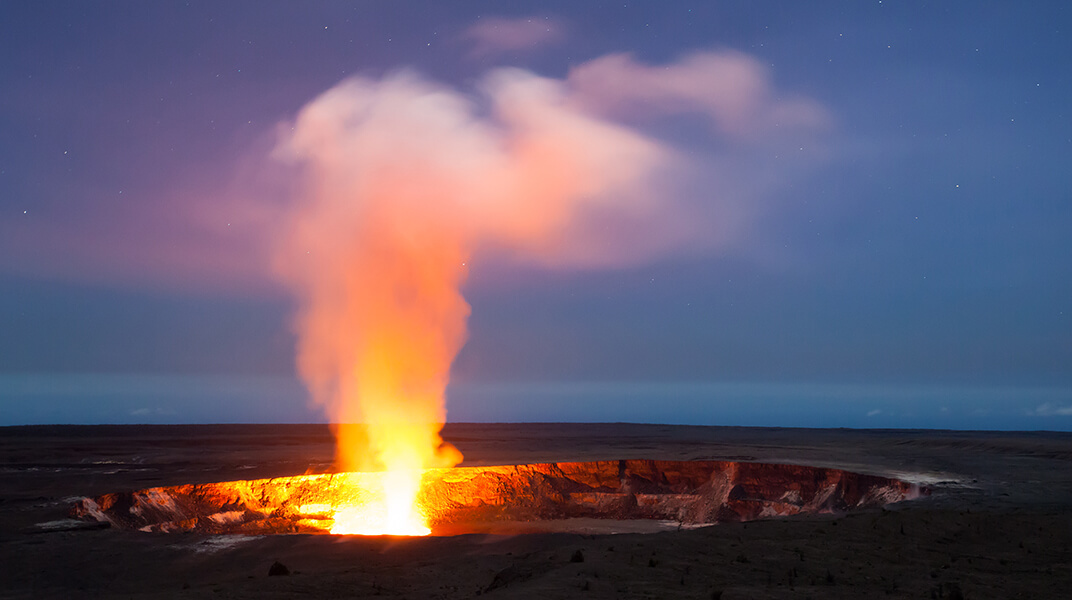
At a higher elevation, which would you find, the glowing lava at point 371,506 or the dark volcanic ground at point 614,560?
the dark volcanic ground at point 614,560

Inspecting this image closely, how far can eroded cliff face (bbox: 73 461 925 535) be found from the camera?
2877cm

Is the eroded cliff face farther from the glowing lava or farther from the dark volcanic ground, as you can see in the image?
the dark volcanic ground

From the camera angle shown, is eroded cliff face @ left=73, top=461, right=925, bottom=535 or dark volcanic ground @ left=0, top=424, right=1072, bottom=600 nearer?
dark volcanic ground @ left=0, top=424, right=1072, bottom=600

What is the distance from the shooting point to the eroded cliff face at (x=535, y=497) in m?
28.8

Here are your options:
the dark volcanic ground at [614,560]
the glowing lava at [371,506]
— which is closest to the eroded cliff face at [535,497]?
the glowing lava at [371,506]

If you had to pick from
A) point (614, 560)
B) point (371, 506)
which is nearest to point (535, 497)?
point (371, 506)

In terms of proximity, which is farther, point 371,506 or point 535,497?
point 535,497

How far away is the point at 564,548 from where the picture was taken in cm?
1652

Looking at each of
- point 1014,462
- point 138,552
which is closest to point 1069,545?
point 138,552

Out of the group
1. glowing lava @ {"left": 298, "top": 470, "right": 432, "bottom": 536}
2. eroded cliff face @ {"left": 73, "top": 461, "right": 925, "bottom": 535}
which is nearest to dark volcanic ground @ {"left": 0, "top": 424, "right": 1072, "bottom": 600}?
eroded cliff face @ {"left": 73, "top": 461, "right": 925, "bottom": 535}

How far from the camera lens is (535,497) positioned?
116 feet

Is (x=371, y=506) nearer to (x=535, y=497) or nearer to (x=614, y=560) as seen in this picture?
(x=535, y=497)

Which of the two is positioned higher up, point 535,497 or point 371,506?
point 371,506

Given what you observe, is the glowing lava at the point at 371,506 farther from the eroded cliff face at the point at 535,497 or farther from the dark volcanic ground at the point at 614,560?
the dark volcanic ground at the point at 614,560
